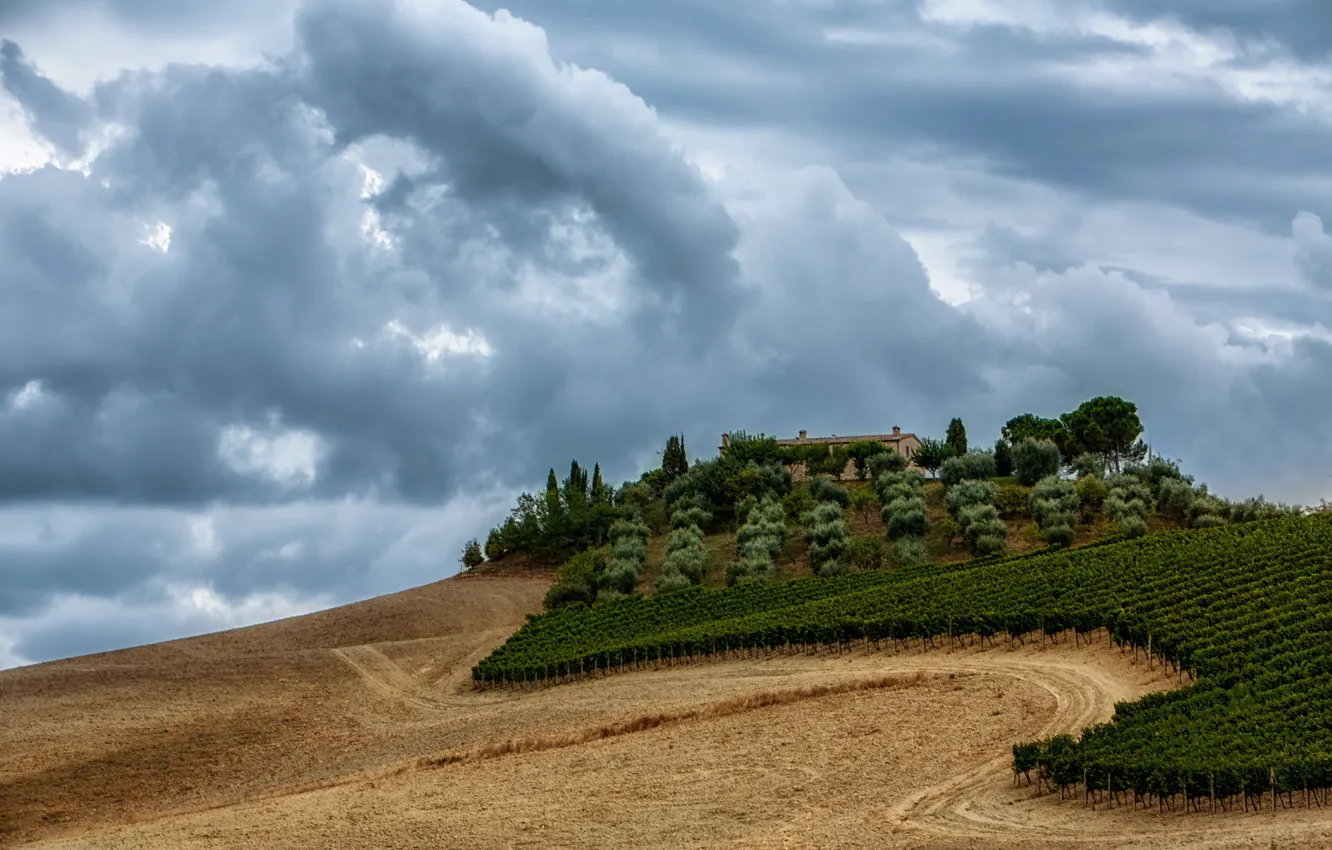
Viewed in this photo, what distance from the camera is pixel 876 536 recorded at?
9231 centimetres

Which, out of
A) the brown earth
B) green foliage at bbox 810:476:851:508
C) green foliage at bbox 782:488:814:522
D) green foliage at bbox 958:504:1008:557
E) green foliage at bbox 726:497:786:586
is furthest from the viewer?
green foliage at bbox 810:476:851:508

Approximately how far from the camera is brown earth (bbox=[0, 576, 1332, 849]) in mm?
35781

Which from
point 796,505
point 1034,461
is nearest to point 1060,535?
point 796,505

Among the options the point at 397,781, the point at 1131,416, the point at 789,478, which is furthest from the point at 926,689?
the point at 1131,416

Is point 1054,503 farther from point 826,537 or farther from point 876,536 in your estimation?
point 826,537

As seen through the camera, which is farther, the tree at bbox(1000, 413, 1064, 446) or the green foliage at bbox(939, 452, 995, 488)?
the tree at bbox(1000, 413, 1064, 446)

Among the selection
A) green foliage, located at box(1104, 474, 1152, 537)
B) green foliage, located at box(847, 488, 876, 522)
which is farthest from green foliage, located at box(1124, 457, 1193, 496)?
green foliage, located at box(847, 488, 876, 522)

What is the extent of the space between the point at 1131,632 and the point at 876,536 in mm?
40450

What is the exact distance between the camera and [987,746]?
4194 cm

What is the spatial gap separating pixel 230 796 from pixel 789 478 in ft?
245

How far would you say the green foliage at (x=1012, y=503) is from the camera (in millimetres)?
96625

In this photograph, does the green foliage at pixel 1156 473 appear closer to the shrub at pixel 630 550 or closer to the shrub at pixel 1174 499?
the shrub at pixel 1174 499

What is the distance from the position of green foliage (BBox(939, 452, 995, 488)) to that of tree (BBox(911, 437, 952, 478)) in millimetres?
13423

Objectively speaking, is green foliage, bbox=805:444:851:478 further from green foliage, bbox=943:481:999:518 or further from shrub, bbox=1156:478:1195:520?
shrub, bbox=1156:478:1195:520
